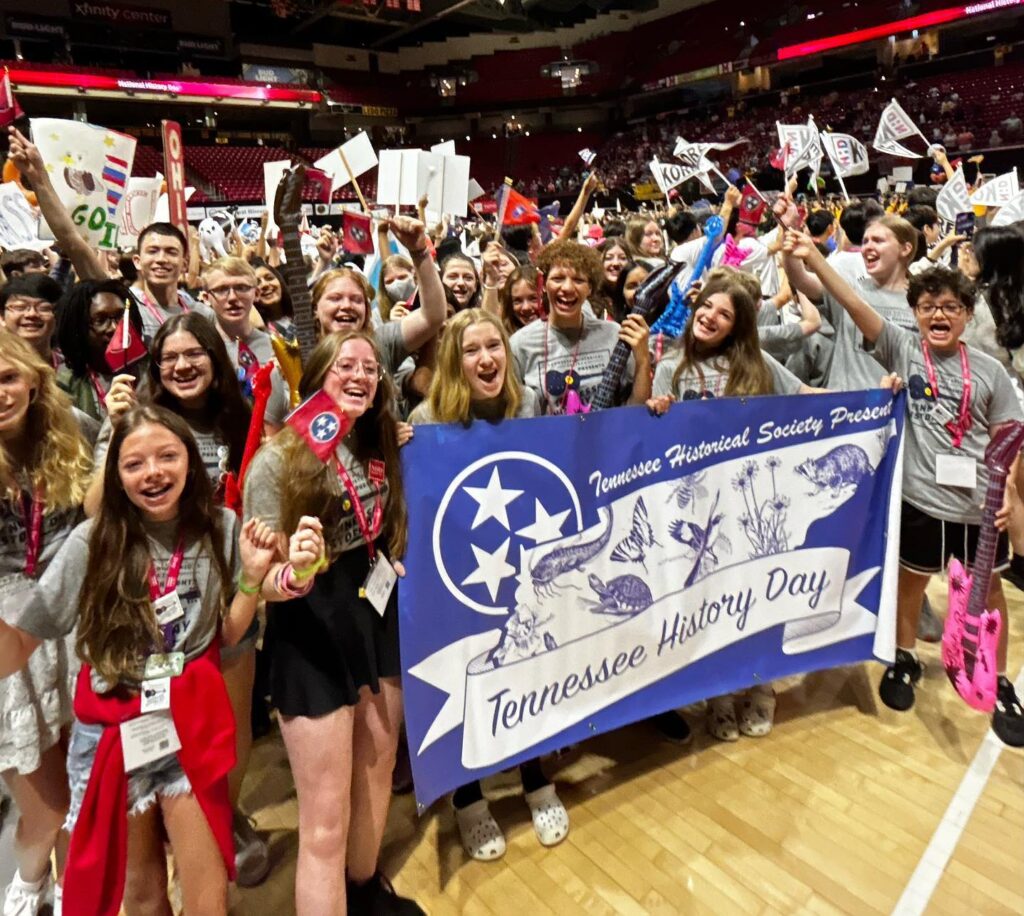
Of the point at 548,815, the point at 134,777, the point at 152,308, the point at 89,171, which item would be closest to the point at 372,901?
the point at 548,815

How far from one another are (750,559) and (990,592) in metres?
0.92

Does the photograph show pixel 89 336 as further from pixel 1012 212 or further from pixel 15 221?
pixel 1012 212

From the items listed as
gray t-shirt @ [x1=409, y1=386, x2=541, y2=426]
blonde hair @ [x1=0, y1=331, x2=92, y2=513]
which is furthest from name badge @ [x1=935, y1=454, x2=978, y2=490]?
blonde hair @ [x1=0, y1=331, x2=92, y2=513]

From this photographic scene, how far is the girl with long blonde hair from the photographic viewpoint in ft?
5.80

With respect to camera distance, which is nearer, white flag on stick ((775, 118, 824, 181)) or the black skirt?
the black skirt

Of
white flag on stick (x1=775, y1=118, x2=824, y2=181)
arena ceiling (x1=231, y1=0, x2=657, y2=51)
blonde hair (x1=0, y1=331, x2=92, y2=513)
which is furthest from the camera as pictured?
arena ceiling (x1=231, y1=0, x2=657, y2=51)

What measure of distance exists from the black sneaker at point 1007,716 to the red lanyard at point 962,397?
3.14 feet

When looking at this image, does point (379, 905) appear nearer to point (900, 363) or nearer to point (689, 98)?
point (900, 363)

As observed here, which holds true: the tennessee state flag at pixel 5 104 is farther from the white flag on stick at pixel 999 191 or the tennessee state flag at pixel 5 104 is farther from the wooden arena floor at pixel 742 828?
the white flag on stick at pixel 999 191

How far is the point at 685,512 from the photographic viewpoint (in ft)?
7.87

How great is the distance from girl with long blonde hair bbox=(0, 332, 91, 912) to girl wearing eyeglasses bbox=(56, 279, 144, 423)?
0.44m

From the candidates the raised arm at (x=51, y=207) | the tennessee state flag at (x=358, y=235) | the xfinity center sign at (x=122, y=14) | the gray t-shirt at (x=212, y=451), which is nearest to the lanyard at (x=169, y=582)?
Result: the gray t-shirt at (x=212, y=451)

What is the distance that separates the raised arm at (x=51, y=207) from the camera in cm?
258

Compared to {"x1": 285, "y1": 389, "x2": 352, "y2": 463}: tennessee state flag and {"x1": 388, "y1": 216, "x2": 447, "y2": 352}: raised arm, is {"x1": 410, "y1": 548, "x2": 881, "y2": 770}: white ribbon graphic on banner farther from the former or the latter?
{"x1": 388, "y1": 216, "x2": 447, "y2": 352}: raised arm
